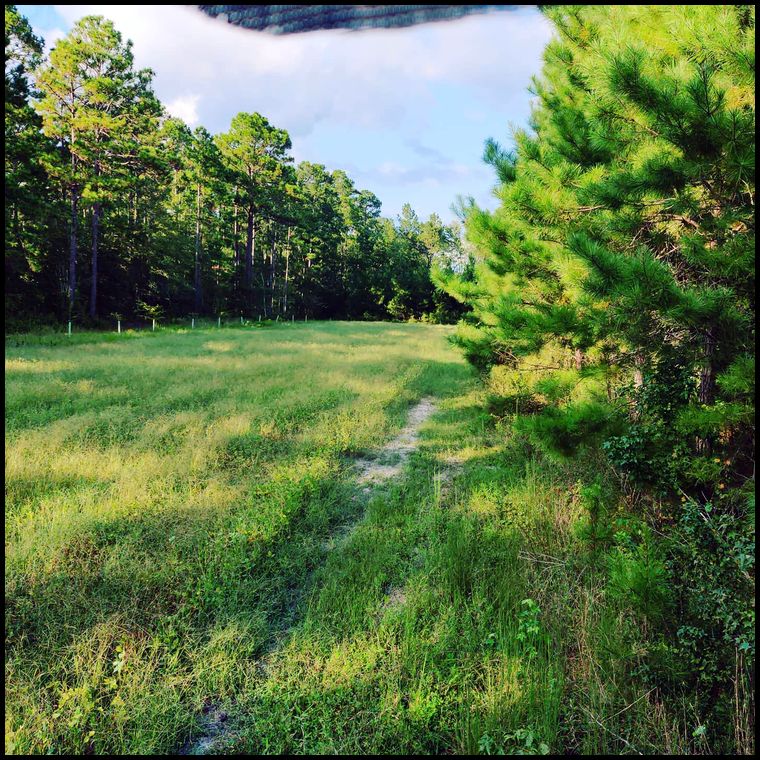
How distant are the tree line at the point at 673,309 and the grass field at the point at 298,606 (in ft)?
1.42

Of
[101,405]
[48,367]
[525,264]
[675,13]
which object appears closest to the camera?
[675,13]

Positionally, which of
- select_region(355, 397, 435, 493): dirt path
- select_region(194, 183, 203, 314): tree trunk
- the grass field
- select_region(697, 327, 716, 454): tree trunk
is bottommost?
the grass field

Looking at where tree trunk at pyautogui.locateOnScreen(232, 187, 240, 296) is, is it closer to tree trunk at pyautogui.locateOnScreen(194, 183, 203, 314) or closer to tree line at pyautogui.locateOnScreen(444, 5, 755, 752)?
tree trunk at pyautogui.locateOnScreen(194, 183, 203, 314)

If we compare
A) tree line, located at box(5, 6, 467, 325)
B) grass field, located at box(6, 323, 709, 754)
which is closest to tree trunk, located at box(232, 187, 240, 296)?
tree line, located at box(5, 6, 467, 325)

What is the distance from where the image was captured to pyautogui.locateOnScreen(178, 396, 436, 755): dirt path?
265 centimetres

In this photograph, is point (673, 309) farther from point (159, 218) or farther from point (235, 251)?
point (235, 251)

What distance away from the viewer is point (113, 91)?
72.2ft

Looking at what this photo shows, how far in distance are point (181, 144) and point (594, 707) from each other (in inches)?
1800

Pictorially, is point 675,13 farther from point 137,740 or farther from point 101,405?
point 101,405

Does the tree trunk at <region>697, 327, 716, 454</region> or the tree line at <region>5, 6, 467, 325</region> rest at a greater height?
the tree line at <region>5, 6, 467, 325</region>

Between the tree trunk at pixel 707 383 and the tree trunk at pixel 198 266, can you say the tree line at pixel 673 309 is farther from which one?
the tree trunk at pixel 198 266

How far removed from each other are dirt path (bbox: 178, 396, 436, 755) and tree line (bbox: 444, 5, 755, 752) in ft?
6.66

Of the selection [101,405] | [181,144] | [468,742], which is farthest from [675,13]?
[181,144]

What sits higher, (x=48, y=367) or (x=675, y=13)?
(x=675, y=13)
